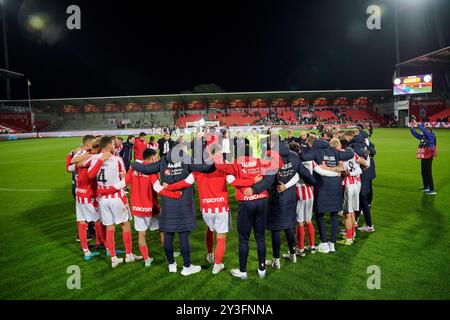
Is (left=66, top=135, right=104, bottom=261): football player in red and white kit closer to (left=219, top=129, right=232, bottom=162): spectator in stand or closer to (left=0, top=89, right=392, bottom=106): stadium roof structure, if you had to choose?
(left=219, top=129, right=232, bottom=162): spectator in stand

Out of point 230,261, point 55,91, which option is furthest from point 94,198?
point 55,91

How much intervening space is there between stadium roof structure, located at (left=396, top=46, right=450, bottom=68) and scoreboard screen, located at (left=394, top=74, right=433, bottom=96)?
3.16 metres

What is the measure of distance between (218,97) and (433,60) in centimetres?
3913

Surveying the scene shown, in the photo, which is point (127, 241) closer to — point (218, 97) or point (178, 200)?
point (178, 200)

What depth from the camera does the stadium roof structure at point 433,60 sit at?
4634cm

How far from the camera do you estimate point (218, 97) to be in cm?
5988

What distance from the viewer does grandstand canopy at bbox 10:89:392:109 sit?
58062 mm

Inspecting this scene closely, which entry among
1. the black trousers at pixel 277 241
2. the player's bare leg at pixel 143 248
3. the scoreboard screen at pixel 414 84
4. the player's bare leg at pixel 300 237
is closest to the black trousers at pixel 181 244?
the player's bare leg at pixel 143 248

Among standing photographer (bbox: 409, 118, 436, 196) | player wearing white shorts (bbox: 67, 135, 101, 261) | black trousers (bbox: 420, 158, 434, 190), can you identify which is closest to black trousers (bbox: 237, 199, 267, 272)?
player wearing white shorts (bbox: 67, 135, 101, 261)

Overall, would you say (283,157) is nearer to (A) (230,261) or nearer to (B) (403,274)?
(A) (230,261)

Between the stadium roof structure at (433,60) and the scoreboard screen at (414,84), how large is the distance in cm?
316

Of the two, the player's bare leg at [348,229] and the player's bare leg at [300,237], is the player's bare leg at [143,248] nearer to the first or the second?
the player's bare leg at [300,237]

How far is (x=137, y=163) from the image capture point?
14.7 ft

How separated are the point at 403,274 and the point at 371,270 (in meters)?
0.47
